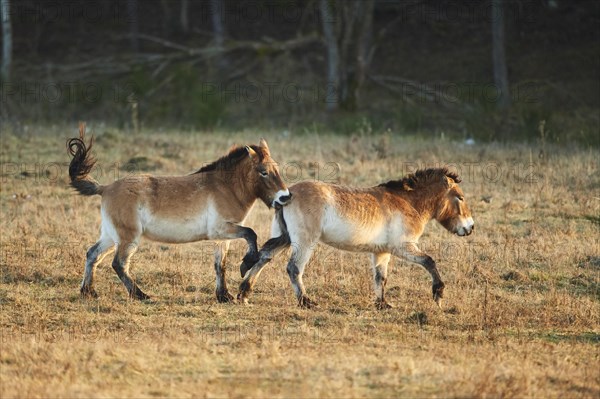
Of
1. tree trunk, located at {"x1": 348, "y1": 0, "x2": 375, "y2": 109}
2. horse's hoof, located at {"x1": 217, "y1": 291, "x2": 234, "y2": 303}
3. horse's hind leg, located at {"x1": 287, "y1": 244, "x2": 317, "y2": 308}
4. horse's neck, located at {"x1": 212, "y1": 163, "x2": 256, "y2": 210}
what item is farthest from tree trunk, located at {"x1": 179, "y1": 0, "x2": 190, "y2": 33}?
horse's hind leg, located at {"x1": 287, "y1": 244, "x2": 317, "y2": 308}

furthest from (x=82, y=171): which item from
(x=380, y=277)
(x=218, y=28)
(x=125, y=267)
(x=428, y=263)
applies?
(x=218, y=28)

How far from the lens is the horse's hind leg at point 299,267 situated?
984 centimetres

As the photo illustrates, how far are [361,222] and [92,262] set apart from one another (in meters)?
3.14

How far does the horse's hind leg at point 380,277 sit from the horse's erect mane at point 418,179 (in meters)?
→ 0.87

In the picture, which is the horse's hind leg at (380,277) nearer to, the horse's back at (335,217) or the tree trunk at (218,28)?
the horse's back at (335,217)

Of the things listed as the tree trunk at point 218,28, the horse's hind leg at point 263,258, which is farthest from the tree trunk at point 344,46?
the horse's hind leg at point 263,258

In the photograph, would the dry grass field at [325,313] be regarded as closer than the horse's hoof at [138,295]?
Yes

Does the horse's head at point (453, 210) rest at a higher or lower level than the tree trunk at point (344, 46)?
lower

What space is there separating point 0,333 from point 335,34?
2158 centimetres

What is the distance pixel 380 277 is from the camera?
10.3 metres

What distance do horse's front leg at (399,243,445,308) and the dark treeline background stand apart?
41.9 ft

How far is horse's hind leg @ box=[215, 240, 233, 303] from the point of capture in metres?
10.3

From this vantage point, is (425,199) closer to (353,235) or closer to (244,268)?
(353,235)

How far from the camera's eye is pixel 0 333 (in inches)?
345
